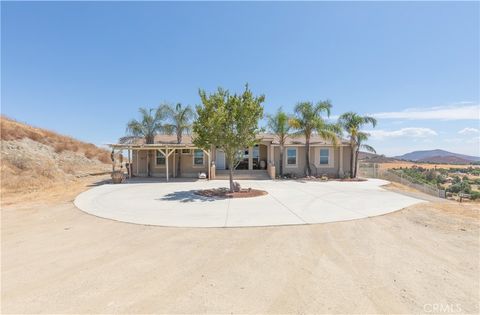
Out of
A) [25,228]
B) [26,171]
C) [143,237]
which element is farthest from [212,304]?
[26,171]

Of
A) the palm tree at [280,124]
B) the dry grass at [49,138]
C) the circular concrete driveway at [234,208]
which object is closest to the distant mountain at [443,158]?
the palm tree at [280,124]

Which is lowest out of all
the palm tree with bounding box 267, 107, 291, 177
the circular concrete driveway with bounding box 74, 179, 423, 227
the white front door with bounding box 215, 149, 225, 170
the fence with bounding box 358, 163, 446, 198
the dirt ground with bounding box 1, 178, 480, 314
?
the dirt ground with bounding box 1, 178, 480, 314

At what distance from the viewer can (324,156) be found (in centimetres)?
A: 2003

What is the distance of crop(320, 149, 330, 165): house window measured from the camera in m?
20.0

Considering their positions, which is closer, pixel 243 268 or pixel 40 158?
pixel 243 268

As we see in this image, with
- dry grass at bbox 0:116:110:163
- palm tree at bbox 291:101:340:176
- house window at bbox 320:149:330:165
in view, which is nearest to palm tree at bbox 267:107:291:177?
palm tree at bbox 291:101:340:176

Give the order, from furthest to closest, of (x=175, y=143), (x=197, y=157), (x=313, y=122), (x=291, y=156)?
(x=175, y=143), (x=197, y=157), (x=291, y=156), (x=313, y=122)

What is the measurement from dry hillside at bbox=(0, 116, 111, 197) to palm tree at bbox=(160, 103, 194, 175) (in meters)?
8.23

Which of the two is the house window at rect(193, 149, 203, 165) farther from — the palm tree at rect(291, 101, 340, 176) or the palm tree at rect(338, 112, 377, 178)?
the palm tree at rect(338, 112, 377, 178)

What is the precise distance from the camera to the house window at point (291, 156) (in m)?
19.8

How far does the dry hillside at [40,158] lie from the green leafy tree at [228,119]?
1099 centimetres

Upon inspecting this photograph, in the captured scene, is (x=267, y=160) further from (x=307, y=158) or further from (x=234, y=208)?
(x=234, y=208)

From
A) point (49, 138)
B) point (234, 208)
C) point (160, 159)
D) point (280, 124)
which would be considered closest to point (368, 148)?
point (280, 124)

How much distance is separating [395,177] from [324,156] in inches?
214
